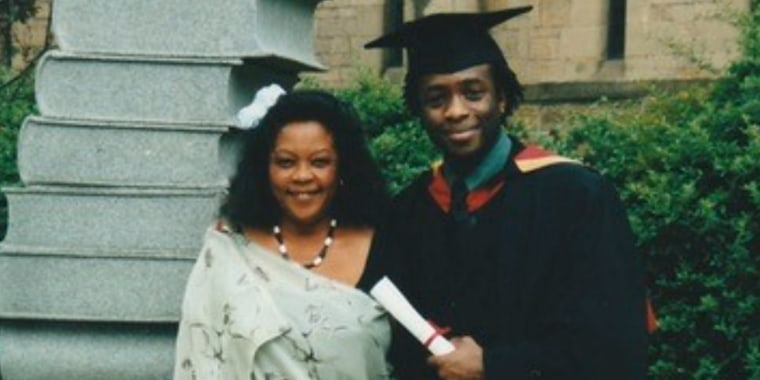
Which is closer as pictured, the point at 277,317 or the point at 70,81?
the point at 277,317

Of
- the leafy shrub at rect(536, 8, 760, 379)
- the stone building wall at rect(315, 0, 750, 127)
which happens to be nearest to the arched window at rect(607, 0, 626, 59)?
the stone building wall at rect(315, 0, 750, 127)

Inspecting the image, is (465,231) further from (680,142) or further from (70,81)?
(680,142)

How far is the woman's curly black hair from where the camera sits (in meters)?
4.68

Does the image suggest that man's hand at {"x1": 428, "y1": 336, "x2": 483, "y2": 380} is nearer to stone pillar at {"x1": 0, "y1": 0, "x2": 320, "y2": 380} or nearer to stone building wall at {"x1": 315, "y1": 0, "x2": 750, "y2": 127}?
stone pillar at {"x1": 0, "y1": 0, "x2": 320, "y2": 380}

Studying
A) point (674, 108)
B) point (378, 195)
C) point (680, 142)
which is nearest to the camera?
point (378, 195)

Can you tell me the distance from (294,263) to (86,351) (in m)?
1.01

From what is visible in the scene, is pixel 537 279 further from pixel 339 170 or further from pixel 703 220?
pixel 703 220

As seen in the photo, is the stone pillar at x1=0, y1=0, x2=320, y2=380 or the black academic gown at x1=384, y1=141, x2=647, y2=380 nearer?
the black academic gown at x1=384, y1=141, x2=647, y2=380

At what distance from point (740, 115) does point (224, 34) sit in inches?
83.1

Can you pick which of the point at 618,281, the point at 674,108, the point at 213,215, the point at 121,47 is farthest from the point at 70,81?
the point at 674,108

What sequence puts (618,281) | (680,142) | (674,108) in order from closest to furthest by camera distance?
(618,281), (680,142), (674,108)

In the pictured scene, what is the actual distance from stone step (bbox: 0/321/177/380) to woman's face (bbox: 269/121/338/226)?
0.86m

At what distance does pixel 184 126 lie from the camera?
5.37 m

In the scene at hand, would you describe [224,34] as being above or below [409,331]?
above
